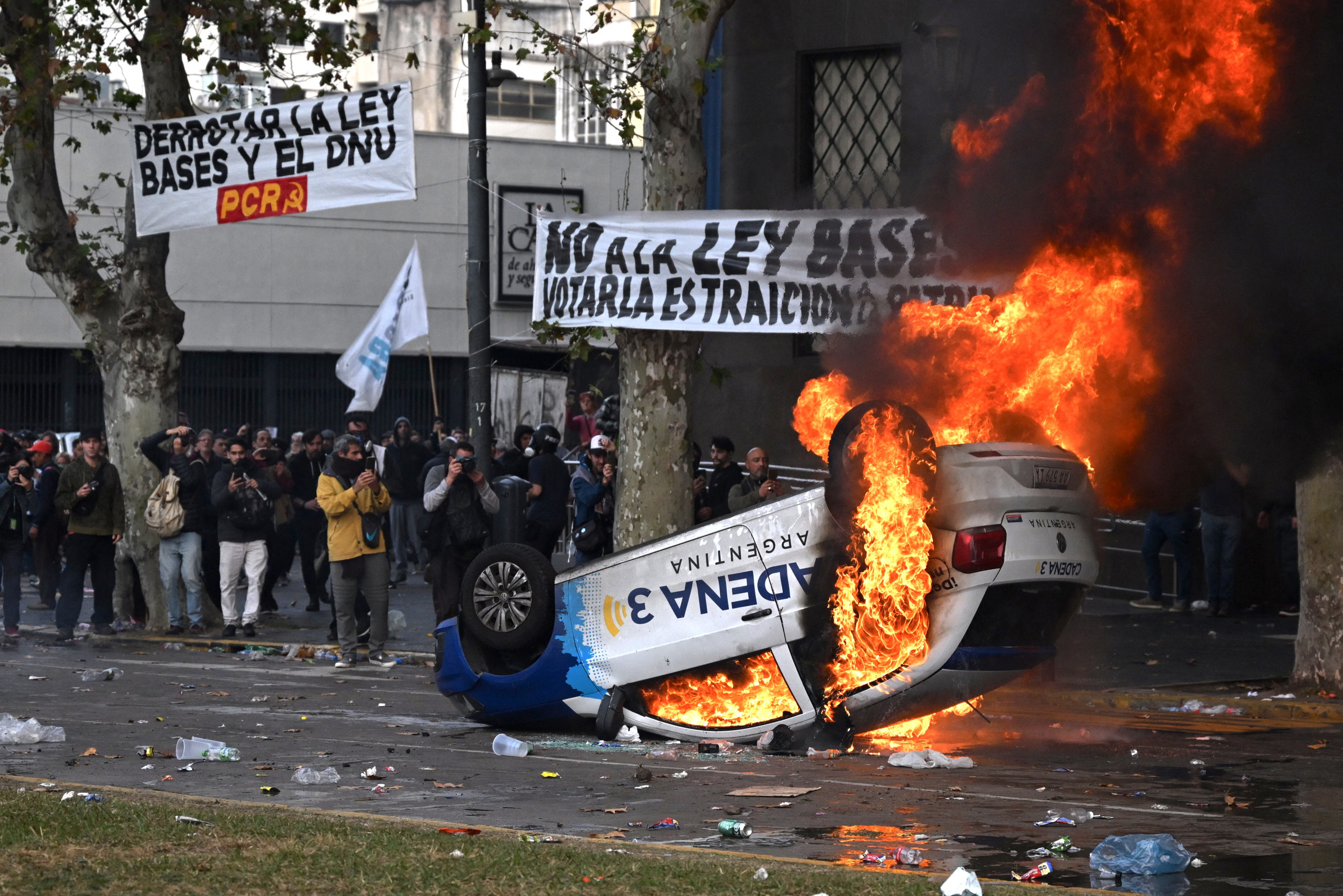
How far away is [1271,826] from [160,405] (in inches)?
512

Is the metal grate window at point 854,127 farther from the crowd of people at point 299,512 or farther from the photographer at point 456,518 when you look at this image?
the photographer at point 456,518

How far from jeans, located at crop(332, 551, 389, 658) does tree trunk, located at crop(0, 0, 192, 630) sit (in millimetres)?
3763

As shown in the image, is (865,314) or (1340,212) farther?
(865,314)

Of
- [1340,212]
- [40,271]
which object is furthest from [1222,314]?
[40,271]

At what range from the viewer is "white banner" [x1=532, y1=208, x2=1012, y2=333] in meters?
13.2

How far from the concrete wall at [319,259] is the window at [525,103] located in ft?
65.3

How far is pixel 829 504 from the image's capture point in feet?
29.3

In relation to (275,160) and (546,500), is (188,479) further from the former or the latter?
(546,500)

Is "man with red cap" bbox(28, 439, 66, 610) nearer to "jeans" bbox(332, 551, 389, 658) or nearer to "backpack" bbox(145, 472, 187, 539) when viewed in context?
"backpack" bbox(145, 472, 187, 539)

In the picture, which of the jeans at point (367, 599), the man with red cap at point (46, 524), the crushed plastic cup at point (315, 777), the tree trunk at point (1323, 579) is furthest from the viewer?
the man with red cap at point (46, 524)

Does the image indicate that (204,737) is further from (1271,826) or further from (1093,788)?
(1271,826)

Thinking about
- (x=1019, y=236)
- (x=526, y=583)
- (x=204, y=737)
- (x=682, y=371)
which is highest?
(x=1019, y=236)

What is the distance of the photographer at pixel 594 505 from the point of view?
15.3 metres

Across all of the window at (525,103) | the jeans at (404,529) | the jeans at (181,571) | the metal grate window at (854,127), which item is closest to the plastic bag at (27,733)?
the jeans at (181,571)
